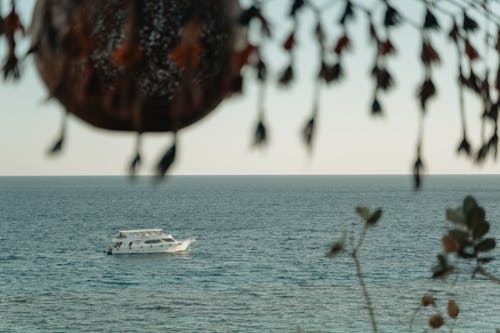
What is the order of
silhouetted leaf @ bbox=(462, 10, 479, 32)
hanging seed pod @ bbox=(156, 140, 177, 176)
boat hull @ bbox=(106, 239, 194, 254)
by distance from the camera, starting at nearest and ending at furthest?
hanging seed pod @ bbox=(156, 140, 177, 176) → silhouetted leaf @ bbox=(462, 10, 479, 32) → boat hull @ bbox=(106, 239, 194, 254)

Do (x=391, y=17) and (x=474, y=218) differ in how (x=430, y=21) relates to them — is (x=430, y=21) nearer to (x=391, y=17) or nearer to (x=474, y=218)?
(x=391, y=17)

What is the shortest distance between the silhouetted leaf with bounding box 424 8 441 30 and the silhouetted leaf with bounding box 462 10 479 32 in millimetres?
151

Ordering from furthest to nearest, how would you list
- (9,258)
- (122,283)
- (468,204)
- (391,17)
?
(9,258) → (122,283) → (468,204) → (391,17)

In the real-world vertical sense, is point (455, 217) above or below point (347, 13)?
below

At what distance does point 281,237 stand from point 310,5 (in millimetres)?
96263

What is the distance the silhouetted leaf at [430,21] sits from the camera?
167cm

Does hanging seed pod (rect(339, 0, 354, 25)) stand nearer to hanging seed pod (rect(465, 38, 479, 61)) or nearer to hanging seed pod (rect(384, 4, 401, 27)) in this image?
hanging seed pod (rect(384, 4, 401, 27))

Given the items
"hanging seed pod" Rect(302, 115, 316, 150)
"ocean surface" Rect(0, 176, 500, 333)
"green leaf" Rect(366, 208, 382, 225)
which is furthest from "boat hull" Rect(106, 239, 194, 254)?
"hanging seed pod" Rect(302, 115, 316, 150)

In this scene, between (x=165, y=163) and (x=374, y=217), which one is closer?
(x=165, y=163)

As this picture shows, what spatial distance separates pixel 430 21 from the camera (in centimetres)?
168

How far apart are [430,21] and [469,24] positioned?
0.55 feet

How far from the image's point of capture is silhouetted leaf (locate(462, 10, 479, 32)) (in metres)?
1.79

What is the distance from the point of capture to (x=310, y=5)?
1.65m

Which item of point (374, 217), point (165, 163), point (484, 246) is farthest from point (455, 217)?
point (165, 163)
